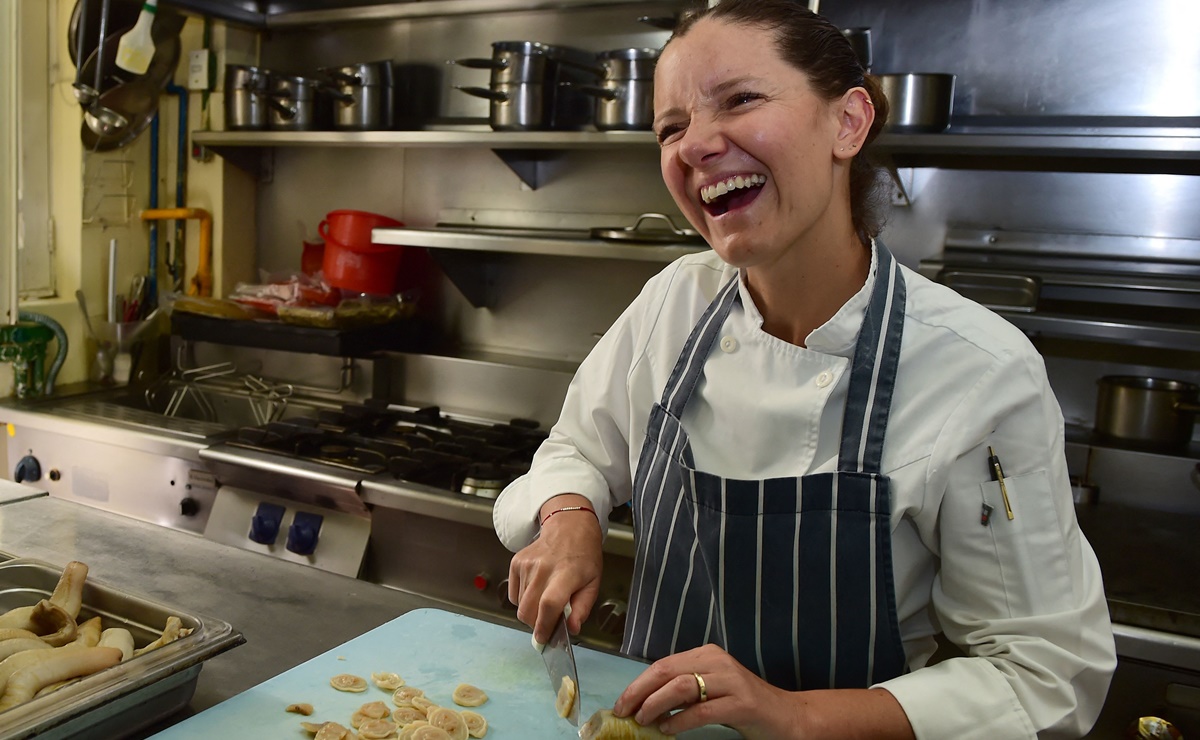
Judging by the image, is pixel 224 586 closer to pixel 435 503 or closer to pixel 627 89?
pixel 435 503

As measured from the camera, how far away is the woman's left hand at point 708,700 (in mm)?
1016

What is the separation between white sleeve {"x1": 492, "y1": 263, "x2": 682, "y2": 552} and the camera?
145 cm

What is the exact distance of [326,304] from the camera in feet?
10.8

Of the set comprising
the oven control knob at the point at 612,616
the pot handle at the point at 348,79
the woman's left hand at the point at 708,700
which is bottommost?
the oven control knob at the point at 612,616

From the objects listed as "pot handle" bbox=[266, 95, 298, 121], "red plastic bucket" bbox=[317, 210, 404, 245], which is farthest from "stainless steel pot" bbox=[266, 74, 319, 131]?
"red plastic bucket" bbox=[317, 210, 404, 245]

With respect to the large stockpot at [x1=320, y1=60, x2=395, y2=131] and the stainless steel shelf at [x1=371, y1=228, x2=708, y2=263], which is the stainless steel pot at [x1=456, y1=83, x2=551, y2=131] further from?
the large stockpot at [x1=320, y1=60, x2=395, y2=131]

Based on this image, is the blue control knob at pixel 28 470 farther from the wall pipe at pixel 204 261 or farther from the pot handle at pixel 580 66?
the pot handle at pixel 580 66

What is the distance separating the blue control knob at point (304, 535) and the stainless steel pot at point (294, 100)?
4.46ft

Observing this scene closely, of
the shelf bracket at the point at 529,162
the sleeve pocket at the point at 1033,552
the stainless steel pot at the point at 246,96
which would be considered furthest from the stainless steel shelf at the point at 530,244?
the sleeve pocket at the point at 1033,552

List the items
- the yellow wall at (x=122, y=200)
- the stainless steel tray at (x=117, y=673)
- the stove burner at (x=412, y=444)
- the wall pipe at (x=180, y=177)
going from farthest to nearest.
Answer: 1. the wall pipe at (x=180, y=177)
2. the yellow wall at (x=122, y=200)
3. the stove burner at (x=412, y=444)
4. the stainless steel tray at (x=117, y=673)

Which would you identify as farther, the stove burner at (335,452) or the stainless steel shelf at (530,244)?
the stove burner at (335,452)

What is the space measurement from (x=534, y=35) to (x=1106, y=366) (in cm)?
194

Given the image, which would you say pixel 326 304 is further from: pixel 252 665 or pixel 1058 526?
pixel 1058 526

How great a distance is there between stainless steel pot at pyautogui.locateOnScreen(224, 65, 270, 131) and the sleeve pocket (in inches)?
110
